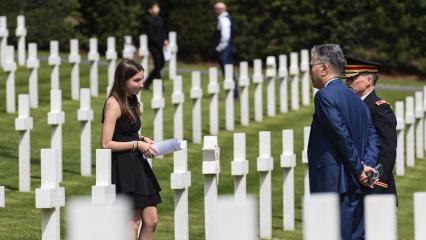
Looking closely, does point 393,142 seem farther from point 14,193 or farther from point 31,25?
point 31,25

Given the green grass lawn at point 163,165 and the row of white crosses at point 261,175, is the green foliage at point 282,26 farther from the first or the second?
the row of white crosses at point 261,175

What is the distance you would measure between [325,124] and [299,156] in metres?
9.72

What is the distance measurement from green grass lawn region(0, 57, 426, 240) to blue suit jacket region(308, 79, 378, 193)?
3.55 m

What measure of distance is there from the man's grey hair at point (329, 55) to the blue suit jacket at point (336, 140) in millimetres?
97

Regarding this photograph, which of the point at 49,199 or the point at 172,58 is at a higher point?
the point at 172,58

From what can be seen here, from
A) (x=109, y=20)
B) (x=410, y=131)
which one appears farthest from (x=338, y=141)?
(x=109, y=20)

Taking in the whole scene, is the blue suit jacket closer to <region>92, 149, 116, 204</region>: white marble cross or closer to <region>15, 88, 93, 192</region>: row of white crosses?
<region>92, 149, 116, 204</region>: white marble cross

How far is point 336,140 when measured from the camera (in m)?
8.92

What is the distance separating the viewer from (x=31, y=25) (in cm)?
2805

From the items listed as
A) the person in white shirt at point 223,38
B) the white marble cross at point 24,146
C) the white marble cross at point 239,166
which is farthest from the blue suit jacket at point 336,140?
the person in white shirt at point 223,38

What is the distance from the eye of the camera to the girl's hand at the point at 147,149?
994 centimetres

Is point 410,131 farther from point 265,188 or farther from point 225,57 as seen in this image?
point 265,188

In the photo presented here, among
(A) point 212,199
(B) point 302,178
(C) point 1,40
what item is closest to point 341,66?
(A) point 212,199

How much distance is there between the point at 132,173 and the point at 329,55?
1776 millimetres
